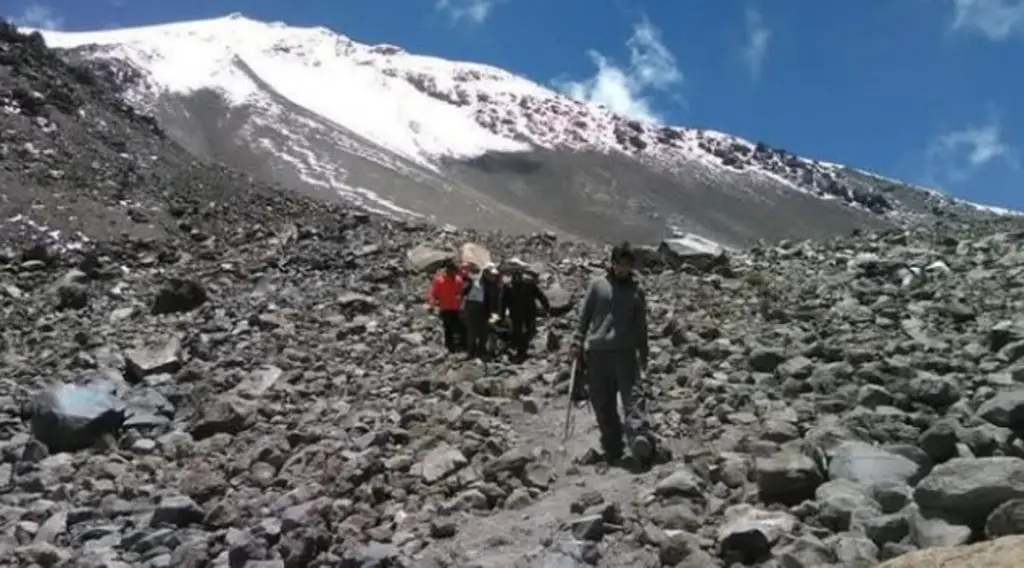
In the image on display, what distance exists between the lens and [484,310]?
1439 cm

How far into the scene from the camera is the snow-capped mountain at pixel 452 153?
410 feet

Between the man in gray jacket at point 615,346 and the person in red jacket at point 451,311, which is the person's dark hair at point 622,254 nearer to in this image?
the man in gray jacket at point 615,346

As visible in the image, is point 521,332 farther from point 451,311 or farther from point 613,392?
point 613,392

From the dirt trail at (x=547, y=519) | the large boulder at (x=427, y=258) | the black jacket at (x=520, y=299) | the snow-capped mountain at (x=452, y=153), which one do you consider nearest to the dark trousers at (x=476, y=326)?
the black jacket at (x=520, y=299)

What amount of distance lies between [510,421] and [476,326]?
3509mm

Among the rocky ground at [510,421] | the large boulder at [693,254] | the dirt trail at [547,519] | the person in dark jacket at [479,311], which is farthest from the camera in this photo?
the large boulder at [693,254]

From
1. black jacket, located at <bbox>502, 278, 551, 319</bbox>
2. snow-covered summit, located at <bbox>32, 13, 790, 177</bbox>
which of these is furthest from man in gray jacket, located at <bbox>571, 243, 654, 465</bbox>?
snow-covered summit, located at <bbox>32, 13, 790, 177</bbox>

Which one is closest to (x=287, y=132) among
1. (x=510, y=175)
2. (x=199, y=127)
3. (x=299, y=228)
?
(x=199, y=127)

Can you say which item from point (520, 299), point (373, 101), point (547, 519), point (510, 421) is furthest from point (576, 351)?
point (373, 101)

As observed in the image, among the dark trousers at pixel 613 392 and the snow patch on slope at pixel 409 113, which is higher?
the snow patch on slope at pixel 409 113

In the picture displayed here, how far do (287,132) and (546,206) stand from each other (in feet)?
121

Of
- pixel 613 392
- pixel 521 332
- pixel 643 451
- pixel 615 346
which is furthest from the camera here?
pixel 521 332

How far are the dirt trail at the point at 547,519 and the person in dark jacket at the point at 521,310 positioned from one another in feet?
14.8

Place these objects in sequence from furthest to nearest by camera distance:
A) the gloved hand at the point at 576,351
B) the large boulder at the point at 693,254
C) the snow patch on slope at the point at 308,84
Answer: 1. the snow patch on slope at the point at 308,84
2. the large boulder at the point at 693,254
3. the gloved hand at the point at 576,351
